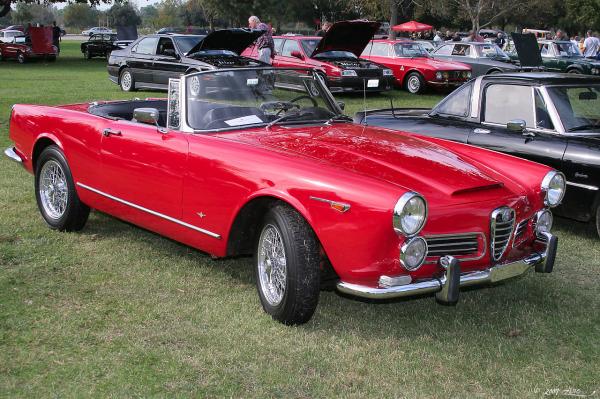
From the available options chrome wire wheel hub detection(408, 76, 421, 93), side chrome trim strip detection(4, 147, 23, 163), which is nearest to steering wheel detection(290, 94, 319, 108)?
side chrome trim strip detection(4, 147, 23, 163)

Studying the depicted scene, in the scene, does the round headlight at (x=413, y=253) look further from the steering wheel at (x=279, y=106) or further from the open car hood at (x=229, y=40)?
the open car hood at (x=229, y=40)

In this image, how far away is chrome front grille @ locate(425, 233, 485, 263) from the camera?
407cm

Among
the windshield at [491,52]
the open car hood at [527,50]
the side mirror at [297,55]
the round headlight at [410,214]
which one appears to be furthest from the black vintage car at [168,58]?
the round headlight at [410,214]

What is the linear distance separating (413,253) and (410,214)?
0.72ft

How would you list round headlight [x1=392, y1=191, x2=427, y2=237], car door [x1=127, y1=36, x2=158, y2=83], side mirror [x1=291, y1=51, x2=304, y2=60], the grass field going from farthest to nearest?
1. side mirror [x1=291, y1=51, x2=304, y2=60]
2. car door [x1=127, y1=36, x2=158, y2=83]
3. round headlight [x1=392, y1=191, x2=427, y2=237]
4. the grass field

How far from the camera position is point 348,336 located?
4277 mm

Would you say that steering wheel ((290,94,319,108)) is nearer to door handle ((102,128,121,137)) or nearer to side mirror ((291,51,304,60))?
door handle ((102,128,121,137))

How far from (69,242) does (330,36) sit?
32.4 feet

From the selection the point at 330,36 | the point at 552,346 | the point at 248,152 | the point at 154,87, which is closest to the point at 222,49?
the point at 330,36

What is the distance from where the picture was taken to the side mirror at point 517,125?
664cm

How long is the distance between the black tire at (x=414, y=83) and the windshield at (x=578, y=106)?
11.4 m

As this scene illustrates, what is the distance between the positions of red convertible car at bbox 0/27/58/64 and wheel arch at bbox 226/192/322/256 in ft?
96.0

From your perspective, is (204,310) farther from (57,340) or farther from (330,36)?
(330,36)

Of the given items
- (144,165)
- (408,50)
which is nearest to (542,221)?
(144,165)
